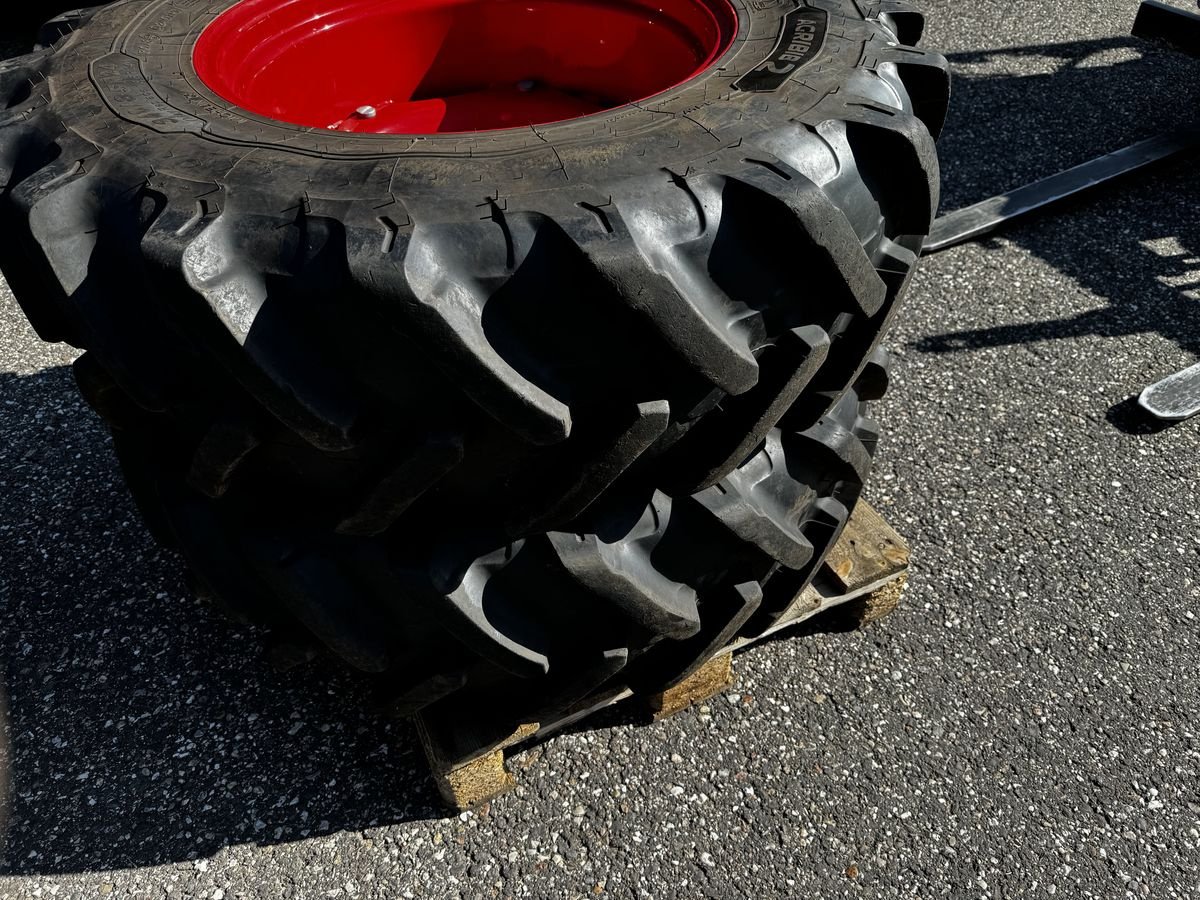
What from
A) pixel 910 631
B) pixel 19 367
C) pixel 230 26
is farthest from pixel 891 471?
pixel 19 367

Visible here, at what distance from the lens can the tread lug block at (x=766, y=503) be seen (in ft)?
5.09

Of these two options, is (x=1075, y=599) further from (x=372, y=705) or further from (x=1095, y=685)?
(x=372, y=705)

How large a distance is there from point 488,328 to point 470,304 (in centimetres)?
4

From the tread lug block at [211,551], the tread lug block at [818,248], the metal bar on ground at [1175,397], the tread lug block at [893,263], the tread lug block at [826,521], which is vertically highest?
the tread lug block at [818,248]

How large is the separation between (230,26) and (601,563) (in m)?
1.25

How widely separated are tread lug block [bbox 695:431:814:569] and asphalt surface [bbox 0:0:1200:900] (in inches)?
19.1

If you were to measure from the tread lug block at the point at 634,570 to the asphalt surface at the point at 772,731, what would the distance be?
460 mm

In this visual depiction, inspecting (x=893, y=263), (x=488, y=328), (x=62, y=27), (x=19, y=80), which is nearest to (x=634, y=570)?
(x=488, y=328)

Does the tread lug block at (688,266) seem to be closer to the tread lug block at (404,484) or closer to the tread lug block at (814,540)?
the tread lug block at (404,484)

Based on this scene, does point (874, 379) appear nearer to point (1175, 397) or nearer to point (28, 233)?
point (1175, 397)

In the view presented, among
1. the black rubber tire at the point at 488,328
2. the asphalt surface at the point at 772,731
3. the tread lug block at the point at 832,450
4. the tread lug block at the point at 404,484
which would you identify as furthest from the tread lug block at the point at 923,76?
the asphalt surface at the point at 772,731

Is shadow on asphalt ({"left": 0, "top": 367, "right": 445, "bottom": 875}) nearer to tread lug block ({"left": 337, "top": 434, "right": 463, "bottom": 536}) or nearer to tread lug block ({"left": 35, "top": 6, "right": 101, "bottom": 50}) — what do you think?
tread lug block ({"left": 337, "top": 434, "right": 463, "bottom": 536})

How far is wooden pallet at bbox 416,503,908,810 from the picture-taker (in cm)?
175

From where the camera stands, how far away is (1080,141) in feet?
12.9
